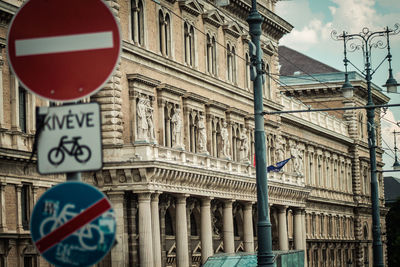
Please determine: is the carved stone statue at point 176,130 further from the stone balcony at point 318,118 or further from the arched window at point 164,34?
the stone balcony at point 318,118

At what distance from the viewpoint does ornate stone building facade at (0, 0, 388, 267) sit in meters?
38.3

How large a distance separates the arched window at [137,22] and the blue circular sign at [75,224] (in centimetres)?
3879

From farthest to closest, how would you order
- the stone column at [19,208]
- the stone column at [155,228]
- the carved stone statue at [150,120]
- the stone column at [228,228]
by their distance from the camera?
the stone column at [228,228] < the carved stone statue at [150,120] < the stone column at [155,228] < the stone column at [19,208]

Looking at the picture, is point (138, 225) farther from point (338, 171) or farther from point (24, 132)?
point (338, 171)

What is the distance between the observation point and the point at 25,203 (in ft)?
128

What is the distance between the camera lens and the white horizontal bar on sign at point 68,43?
759 centimetres

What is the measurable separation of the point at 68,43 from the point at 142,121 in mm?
36498

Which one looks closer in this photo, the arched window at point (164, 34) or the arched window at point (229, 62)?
the arched window at point (164, 34)

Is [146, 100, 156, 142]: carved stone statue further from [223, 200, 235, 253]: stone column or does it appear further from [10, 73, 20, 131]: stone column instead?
[223, 200, 235, 253]: stone column

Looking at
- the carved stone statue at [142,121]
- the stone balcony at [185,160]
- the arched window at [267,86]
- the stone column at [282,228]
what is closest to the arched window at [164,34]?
the stone balcony at [185,160]

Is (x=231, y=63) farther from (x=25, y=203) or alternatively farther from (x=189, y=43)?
(x=25, y=203)

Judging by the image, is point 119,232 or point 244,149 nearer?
point 119,232

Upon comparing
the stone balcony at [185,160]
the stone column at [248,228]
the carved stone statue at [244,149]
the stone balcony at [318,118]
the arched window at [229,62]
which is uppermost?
the arched window at [229,62]

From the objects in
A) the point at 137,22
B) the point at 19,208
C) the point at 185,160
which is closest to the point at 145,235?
the point at 185,160
